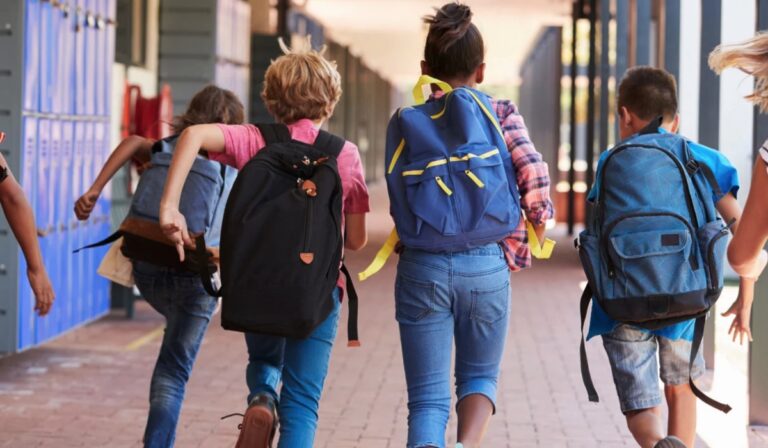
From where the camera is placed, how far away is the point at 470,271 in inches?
151

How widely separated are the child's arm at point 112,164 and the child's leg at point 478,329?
1.37 metres

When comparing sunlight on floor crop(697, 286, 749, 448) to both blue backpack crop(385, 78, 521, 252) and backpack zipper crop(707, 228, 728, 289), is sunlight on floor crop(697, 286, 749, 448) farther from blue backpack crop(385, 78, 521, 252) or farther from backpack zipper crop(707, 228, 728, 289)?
blue backpack crop(385, 78, 521, 252)

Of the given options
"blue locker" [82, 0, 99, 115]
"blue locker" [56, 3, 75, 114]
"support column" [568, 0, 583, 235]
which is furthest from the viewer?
"support column" [568, 0, 583, 235]

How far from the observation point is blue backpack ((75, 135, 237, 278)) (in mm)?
4547

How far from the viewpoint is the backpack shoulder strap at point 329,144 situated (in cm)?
393

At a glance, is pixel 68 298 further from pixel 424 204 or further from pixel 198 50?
pixel 424 204

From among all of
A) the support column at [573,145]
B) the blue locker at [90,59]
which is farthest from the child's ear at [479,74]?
the support column at [573,145]

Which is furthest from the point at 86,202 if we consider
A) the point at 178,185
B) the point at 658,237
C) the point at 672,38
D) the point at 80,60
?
the point at 672,38

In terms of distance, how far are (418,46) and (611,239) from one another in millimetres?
30450

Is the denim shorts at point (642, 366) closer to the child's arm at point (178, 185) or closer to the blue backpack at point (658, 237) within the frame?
the blue backpack at point (658, 237)

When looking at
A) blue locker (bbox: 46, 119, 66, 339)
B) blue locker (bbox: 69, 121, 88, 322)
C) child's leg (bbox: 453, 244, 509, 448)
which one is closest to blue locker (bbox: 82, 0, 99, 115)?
blue locker (bbox: 69, 121, 88, 322)

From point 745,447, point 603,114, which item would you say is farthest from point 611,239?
point 603,114

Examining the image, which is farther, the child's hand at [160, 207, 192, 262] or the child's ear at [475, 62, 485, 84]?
the child's ear at [475, 62, 485, 84]

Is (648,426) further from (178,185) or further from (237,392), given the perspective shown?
(237,392)
